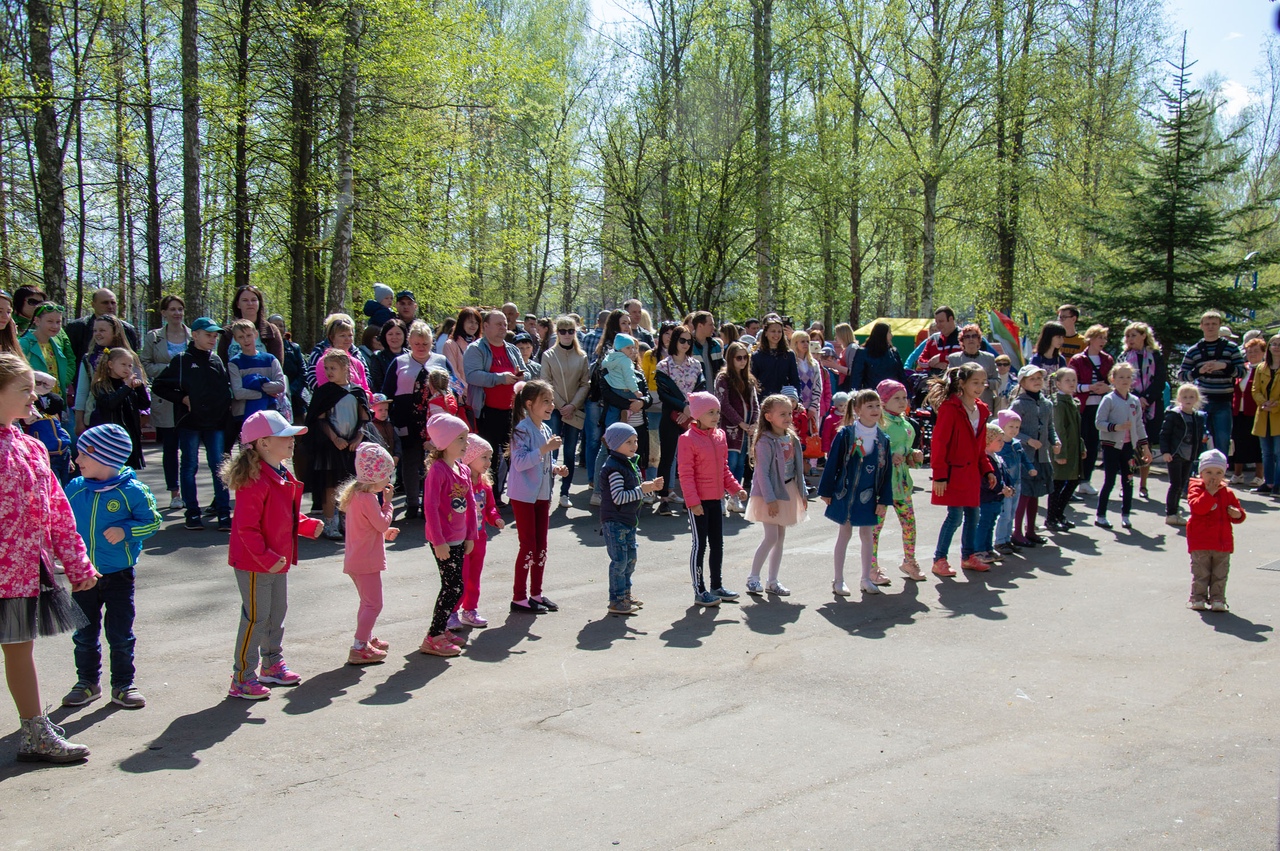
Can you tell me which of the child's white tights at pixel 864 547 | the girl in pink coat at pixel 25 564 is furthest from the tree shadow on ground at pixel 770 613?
the girl in pink coat at pixel 25 564

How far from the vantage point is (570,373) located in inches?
446

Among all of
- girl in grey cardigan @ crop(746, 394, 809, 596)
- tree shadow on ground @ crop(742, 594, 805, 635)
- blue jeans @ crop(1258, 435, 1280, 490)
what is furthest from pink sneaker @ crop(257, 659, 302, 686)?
blue jeans @ crop(1258, 435, 1280, 490)

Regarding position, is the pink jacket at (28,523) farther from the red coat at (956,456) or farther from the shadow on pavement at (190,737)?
the red coat at (956,456)

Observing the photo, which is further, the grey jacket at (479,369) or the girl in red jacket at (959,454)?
the grey jacket at (479,369)

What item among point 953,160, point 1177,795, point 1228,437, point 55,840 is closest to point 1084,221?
point 1228,437

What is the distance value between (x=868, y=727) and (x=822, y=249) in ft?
103

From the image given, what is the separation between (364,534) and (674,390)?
507cm

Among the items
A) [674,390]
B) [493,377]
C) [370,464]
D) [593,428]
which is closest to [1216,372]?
[674,390]

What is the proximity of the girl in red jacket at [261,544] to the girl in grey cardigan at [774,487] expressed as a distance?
3.65m

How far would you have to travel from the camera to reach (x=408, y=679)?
19.8 feet

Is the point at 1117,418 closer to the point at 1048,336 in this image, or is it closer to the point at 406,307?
the point at 1048,336

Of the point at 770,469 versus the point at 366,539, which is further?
the point at 770,469

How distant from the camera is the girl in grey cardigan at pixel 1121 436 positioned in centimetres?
1131

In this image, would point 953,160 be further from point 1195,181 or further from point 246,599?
point 246,599
